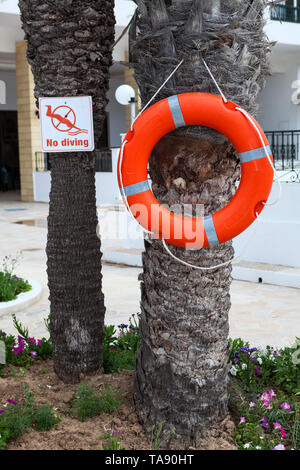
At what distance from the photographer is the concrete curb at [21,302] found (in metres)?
5.39

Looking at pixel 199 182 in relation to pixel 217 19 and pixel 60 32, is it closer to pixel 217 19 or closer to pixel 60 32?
pixel 217 19

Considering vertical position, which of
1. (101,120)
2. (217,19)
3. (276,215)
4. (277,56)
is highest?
(277,56)

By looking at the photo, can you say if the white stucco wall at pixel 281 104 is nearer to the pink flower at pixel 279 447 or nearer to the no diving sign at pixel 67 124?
the no diving sign at pixel 67 124

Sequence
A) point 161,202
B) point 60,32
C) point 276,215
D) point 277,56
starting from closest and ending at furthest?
1. point 161,202
2. point 60,32
3. point 276,215
4. point 277,56

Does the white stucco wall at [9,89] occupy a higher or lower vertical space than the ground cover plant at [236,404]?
higher

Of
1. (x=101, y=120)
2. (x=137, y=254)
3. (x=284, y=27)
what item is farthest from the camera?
(x=284, y=27)

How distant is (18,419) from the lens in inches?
101

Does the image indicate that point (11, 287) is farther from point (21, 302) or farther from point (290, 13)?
point (290, 13)

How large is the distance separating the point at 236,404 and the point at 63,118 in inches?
65.7

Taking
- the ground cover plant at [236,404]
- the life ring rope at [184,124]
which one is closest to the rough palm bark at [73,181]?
the ground cover plant at [236,404]

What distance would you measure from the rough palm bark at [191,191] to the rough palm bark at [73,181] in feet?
1.65
